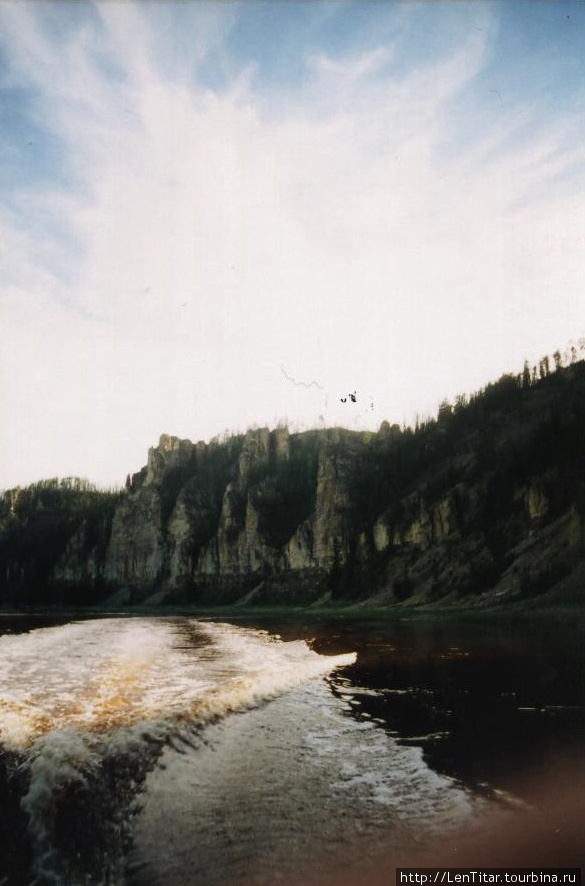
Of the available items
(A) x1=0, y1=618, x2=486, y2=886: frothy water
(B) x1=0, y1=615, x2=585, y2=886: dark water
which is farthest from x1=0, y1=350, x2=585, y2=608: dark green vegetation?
(A) x1=0, y1=618, x2=486, y2=886: frothy water

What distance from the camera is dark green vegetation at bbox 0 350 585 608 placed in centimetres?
8050

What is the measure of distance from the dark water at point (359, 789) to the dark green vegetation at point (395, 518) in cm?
4523

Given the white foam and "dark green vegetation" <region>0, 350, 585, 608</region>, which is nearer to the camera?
the white foam

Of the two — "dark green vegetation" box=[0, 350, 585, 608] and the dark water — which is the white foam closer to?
the dark water

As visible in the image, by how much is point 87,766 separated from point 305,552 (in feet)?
451

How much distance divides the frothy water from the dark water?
5cm

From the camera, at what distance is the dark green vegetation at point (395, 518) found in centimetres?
8050

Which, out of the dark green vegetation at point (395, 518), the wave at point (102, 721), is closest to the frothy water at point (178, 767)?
the wave at point (102, 721)

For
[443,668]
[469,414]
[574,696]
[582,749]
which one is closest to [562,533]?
[443,668]

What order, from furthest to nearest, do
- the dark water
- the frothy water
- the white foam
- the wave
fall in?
the white foam < the wave < the frothy water < the dark water

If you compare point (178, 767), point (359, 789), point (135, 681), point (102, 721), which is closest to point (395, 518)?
point (135, 681)

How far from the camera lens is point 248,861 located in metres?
8.35

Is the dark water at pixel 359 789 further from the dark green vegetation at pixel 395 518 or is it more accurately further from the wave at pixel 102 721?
the dark green vegetation at pixel 395 518

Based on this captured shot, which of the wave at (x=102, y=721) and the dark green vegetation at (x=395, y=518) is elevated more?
the dark green vegetation at (x=395, y=518)
